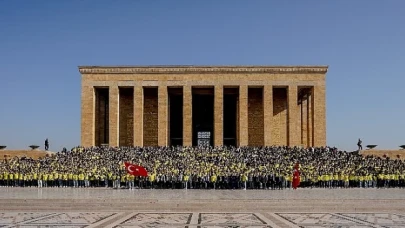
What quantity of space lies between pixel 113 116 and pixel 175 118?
21.6 ft

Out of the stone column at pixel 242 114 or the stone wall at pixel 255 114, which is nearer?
the stone column at pixel 242 114

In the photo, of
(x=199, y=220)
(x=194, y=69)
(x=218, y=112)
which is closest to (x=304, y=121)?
(x=218, y=112)

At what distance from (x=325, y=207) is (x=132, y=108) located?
29.6 meters

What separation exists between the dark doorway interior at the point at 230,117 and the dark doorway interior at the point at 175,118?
13.3 ft

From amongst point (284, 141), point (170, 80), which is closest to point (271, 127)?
point (284, 141)

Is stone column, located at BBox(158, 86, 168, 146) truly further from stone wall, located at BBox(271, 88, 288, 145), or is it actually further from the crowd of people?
stone wall, located at BBox(271, 88, 288, 145)

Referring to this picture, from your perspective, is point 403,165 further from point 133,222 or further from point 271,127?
point 133,222

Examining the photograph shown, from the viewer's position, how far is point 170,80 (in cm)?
3944

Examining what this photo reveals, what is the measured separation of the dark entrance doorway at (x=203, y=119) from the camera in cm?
4372

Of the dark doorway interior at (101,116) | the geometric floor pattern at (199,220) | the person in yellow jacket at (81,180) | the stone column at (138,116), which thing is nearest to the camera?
the geometric floor pattern at (199,220)

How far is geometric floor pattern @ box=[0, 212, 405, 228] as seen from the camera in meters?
10.9

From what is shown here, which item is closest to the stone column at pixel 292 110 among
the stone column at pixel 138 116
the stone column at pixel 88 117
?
the stone column at pixel 138 116

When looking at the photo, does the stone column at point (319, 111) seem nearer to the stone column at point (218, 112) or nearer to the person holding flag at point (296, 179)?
the stone column at point (218, 112)

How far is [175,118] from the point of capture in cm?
4378
